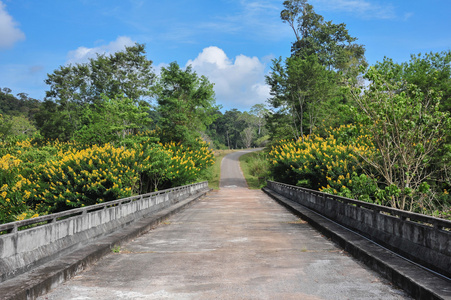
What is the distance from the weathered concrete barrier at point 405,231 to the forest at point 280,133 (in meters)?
3.08

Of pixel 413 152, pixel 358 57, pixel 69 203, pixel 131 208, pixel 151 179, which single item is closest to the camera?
pixel 131 208

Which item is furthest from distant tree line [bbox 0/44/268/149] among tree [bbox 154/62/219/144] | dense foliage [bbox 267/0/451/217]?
dense foliage [bbox 267/0/451/217]

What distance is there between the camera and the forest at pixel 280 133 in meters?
15.9

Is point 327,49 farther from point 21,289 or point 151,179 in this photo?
point 21,289

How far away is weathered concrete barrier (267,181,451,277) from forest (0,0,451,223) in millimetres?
3081

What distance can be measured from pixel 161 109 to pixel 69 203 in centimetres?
2539

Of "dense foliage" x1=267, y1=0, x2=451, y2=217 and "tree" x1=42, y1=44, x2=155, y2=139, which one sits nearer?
"dense foliage" x1=267, y1=0, x2=451, y2=217

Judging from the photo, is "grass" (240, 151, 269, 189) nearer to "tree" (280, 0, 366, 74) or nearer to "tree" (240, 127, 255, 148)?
"tree" (280, 0, 366, 74)

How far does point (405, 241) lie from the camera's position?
7832mm

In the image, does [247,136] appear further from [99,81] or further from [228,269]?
[228,269]

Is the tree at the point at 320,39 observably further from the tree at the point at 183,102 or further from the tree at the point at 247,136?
the tree at the point at 247,136

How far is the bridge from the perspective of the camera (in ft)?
19.7

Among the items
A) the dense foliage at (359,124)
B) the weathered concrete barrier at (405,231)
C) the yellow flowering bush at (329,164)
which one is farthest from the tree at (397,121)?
the yellow flowering bush at (329,164)

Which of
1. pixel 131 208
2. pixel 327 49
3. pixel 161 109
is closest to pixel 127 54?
pixel 161 109
